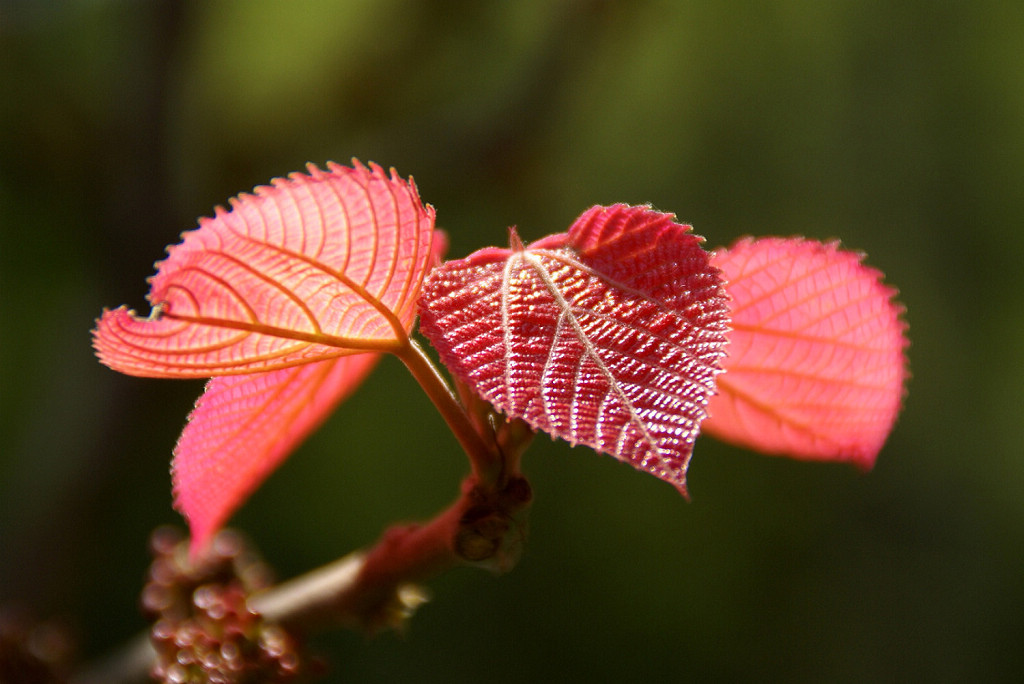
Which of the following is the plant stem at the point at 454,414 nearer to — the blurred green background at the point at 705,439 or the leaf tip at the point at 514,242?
the leaf tip at the point at 514,242

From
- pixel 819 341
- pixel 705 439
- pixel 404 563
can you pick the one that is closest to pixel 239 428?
pixel 404 563

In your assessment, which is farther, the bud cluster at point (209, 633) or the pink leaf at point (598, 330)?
the bud cluster at point (209, 633)

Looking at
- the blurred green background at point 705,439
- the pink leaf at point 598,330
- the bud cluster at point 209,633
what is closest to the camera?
the pink leaf at point 598,330

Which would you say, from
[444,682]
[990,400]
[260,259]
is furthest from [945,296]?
[260,259]

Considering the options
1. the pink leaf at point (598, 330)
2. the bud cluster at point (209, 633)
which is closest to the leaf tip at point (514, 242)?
the pink leaf at point (598, 330)

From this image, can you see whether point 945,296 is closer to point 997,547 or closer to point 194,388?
point 997,547

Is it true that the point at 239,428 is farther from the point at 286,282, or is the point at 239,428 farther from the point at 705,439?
the point at 705,439
